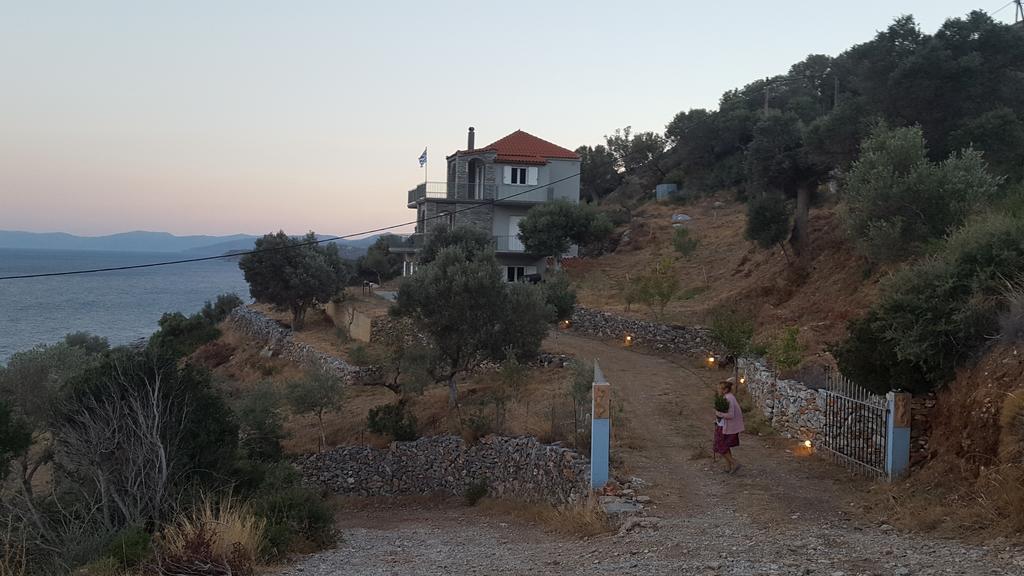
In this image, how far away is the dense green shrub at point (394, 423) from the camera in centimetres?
2145

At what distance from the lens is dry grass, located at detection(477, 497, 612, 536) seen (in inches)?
472

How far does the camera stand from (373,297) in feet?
150

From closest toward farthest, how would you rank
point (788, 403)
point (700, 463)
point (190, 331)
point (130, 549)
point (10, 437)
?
point (130, 549)
point (700, 463)
point (10, 437)
point (788, 403)
point (190, 331)

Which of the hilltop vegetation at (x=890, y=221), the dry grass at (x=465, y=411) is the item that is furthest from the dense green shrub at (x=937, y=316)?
the dry grass at (x=465, y=411)

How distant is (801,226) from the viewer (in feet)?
112

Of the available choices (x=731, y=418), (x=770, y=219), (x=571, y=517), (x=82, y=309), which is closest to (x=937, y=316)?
(x=731, y=418)

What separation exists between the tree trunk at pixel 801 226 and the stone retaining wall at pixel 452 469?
19661 mm

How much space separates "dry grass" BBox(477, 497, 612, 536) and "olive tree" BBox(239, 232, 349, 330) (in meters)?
27.0

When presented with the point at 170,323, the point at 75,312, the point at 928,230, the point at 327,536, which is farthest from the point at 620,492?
the point at 75,312

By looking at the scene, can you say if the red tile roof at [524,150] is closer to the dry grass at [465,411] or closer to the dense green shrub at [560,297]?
the dense green shrub at [560,297]

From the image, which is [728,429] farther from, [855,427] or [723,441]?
[855,427]

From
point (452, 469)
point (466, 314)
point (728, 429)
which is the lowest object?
point (452, 469)

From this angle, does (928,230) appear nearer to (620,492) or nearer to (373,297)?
(620,492)

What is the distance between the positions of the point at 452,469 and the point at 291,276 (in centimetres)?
2339
